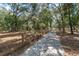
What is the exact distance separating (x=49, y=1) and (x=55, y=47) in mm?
438

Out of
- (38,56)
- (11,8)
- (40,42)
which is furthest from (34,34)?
(11,8)

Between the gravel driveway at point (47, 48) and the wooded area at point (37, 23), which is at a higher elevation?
the wooded area at point (37, 23)

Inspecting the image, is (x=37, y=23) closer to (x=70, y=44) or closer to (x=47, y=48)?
(x=47, y=48)

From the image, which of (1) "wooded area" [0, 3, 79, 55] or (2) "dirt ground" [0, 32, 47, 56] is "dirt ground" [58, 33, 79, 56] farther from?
(2) "dirt ground" [0, 32, 47, 56]

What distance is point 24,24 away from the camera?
4.69 feet

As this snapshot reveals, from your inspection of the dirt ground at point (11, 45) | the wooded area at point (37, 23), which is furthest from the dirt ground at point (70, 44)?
the dirt ground at point (11, 45)

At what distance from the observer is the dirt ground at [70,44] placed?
1.42 meters

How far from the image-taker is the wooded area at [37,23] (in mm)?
1420

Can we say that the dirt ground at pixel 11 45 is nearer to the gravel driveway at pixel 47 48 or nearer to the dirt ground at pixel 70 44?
the gravel driveway at pixel 47 48

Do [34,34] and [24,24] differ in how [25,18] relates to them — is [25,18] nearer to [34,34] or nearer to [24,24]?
[24,24]

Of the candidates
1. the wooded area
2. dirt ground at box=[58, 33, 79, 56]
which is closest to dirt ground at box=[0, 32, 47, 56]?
the wooded area

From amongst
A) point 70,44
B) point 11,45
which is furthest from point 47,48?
point 11,45

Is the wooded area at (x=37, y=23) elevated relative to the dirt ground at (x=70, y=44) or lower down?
elevated

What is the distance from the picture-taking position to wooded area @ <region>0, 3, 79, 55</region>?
55.9 inches
